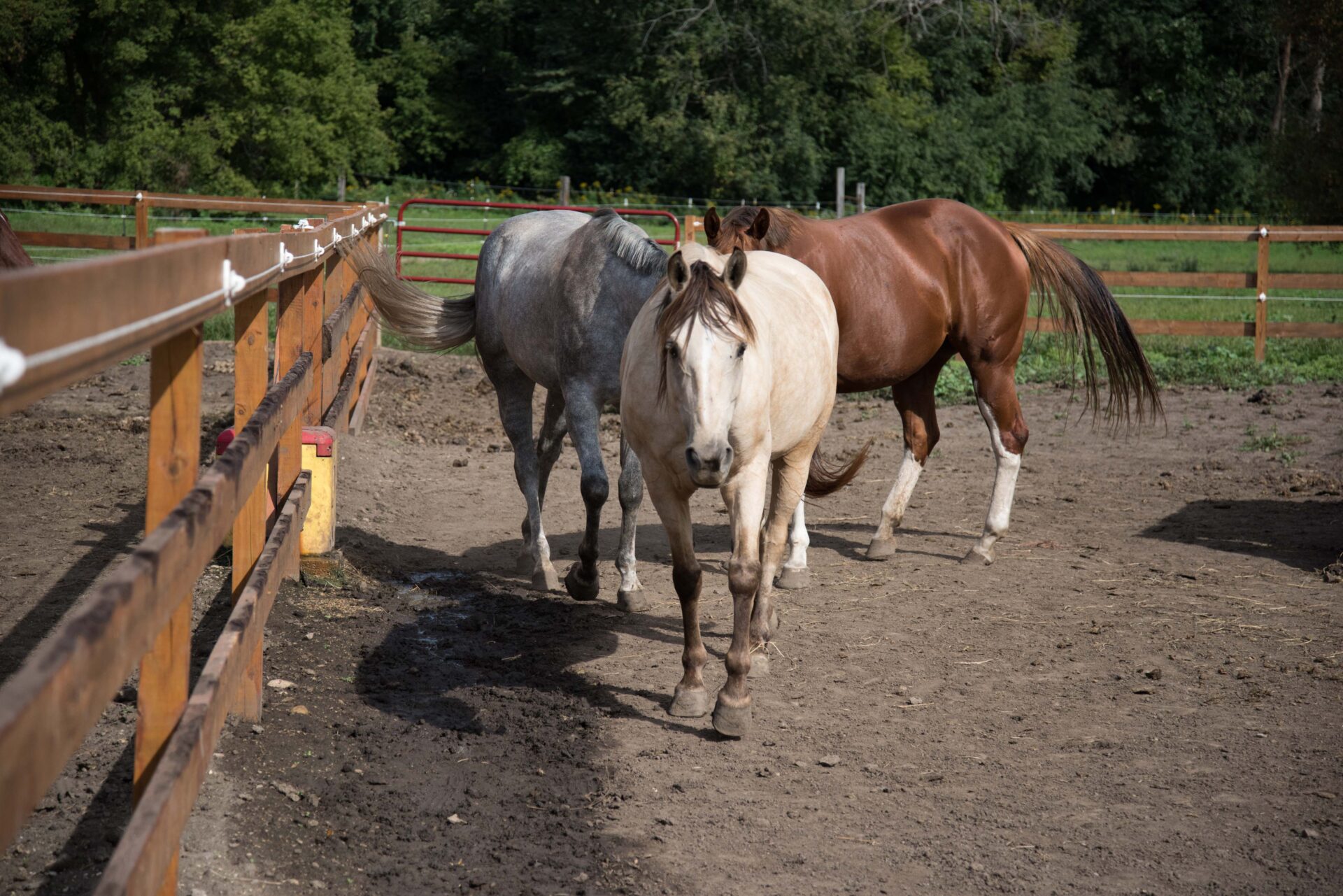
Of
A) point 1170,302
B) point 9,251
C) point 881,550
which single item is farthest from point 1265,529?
point 1170,302

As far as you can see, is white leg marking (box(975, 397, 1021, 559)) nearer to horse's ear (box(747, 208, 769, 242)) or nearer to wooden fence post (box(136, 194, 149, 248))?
horse's ear (box(747, 208, 769, 242))

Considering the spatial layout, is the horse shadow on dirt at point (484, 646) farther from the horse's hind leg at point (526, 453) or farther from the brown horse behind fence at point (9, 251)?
the brown horse behind fence at point (9, 251)

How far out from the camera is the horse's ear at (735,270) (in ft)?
11.6

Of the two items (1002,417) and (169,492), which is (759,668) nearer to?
(1002,417)

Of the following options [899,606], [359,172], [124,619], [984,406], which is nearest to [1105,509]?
[984,406]

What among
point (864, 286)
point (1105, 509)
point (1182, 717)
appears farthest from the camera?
point (1105, 509)

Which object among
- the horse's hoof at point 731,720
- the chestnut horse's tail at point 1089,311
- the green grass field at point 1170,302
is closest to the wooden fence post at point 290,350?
the horse's hoof at point 731,720

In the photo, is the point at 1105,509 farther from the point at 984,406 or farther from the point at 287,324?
the point at 287,324

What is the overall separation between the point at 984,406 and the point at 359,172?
3059cm

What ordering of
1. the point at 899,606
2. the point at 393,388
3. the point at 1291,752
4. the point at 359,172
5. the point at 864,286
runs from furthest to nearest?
1. the point at 359,172
2. the point at 393,388
3. the point at 864,286
4. the point at 899,606
5. the point at 1291,752

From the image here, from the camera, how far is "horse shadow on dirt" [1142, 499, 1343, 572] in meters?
5.88

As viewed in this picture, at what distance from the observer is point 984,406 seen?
20.3 ft

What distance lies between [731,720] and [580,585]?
1.52 m

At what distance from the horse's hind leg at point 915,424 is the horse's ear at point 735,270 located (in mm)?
2802
